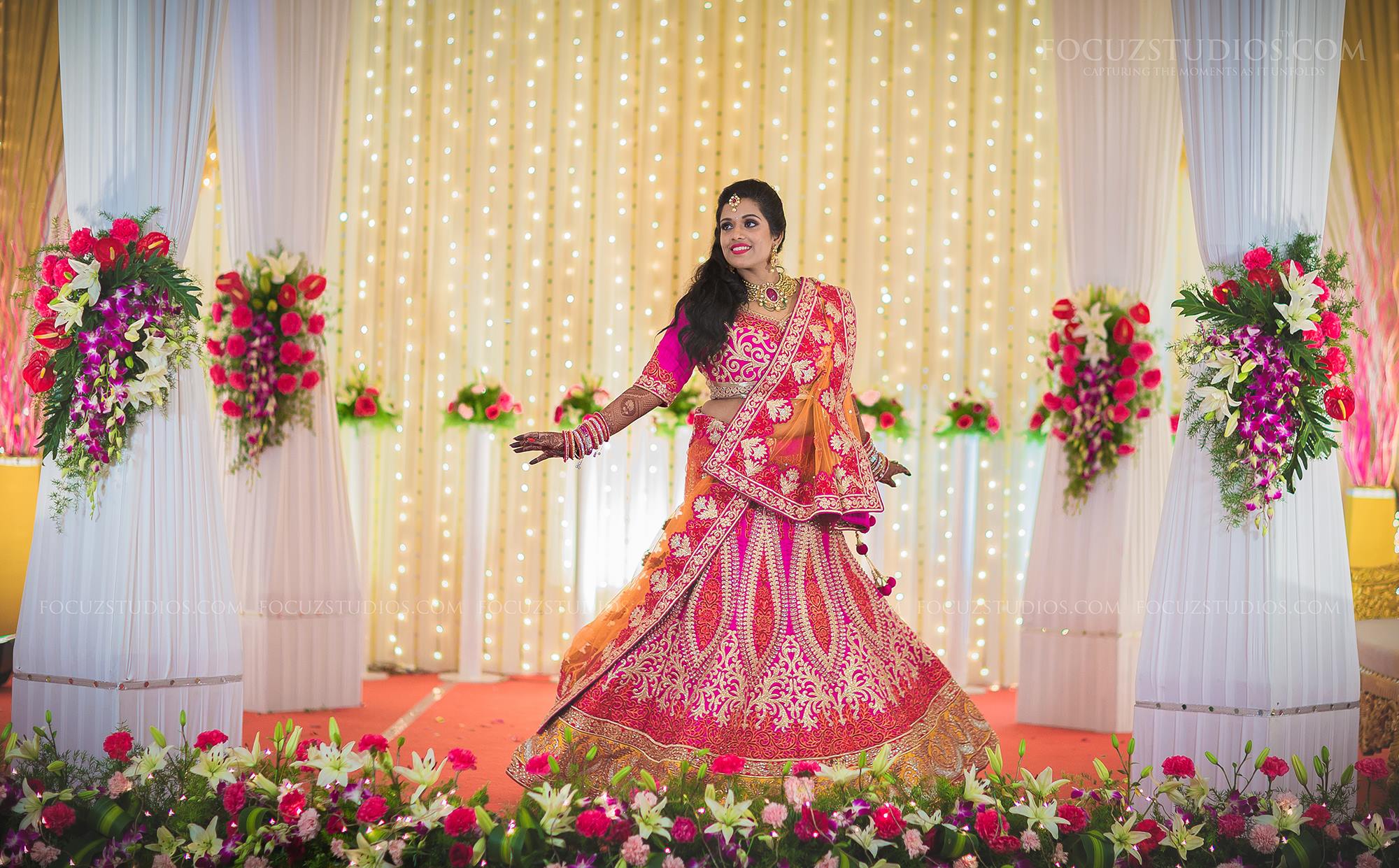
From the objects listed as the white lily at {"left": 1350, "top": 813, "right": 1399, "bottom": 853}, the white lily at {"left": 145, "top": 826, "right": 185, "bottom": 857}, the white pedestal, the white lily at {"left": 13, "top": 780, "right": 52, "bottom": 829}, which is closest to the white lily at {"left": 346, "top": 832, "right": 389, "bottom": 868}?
the white lily at {"left": 145, "top": 826, "right": 185, "bottom": 857}

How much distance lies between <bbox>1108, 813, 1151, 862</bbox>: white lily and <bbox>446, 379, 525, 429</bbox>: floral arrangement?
3.69 meters

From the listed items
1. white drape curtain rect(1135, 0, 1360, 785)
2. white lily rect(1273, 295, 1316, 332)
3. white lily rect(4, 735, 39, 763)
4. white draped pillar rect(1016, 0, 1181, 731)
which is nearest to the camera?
white lily rect(4, 735, 39, 763)

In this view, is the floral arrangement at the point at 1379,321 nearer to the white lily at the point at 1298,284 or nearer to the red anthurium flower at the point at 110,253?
the white lily at the point at 1298,284

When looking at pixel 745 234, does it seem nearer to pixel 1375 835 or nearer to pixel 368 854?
pixel 368 854

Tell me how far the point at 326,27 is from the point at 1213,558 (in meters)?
4.02

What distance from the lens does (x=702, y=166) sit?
6074 mm

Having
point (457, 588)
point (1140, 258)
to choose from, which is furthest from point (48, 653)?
point (1140, 258)

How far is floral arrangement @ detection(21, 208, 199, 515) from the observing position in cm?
316

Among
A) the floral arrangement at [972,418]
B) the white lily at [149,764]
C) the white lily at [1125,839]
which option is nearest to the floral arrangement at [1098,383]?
the floral arrangement at [972,418]

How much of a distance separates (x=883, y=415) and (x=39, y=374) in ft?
11.8

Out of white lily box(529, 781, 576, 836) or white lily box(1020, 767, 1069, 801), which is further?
white lily box(1020, 767, 1069, 801)

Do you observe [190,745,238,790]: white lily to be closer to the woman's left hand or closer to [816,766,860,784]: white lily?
[816,766,860,784]: white lily

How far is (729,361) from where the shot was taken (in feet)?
11.0

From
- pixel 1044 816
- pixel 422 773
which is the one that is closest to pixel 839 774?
pixel 1044 816
